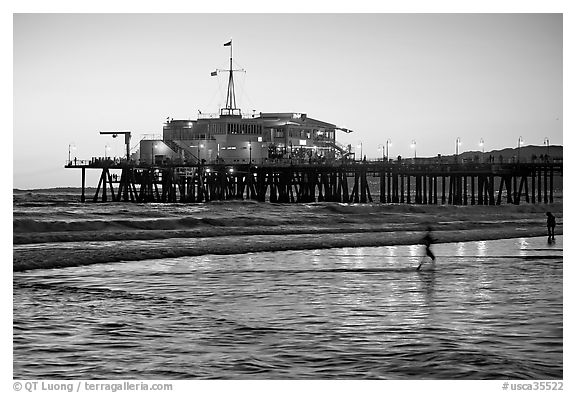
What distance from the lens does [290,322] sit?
12.6m

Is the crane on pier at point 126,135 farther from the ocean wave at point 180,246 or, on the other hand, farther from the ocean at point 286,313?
the ocean at point 286,313

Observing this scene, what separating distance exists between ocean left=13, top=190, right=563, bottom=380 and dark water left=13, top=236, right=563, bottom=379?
0.09ft

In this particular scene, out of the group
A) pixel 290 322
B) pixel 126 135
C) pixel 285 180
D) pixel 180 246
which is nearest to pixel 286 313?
pixel 290 322

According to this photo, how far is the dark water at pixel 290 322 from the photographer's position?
33.4ft

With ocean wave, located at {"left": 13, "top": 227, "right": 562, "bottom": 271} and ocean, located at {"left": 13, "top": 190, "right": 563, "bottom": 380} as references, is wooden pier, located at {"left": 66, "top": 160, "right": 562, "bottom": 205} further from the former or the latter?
ocean, located at {"left": 13, "top": 190, "right": 563, "bottom": 380}

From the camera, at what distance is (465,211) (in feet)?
188

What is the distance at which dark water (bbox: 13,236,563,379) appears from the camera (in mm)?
10172

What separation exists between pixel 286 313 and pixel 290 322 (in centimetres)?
73

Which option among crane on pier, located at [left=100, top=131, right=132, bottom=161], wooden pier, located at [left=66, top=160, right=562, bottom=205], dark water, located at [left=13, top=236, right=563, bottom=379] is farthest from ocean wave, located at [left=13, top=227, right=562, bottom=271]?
crane on pier, located at [left=100, top=131, right=132, bottom=161]

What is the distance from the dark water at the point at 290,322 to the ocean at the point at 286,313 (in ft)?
0.09

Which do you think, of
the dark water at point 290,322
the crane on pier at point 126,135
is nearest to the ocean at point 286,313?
the dark water at point 290,322
